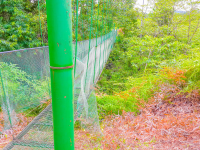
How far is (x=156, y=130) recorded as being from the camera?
5.42ft

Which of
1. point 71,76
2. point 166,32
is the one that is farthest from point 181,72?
point 166,32

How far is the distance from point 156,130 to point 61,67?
1562mm

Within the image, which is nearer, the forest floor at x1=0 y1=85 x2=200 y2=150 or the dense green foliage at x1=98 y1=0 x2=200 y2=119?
the forest floor at x1=0 y1=85 x2=200 y2=150

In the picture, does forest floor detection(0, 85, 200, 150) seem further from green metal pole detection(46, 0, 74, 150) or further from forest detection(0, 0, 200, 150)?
green metal pole detection(46, 0, 74, 150)

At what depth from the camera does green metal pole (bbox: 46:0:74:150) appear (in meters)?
0.40

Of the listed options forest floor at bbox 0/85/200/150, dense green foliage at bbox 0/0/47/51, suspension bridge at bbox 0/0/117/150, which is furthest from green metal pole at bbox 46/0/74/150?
dense green foliage at bbox 0/0/47/51

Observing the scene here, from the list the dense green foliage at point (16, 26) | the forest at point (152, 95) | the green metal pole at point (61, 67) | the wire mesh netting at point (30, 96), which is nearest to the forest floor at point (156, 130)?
the forest at point (152, 95)

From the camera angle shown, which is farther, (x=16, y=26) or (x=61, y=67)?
(x=16, y=26)

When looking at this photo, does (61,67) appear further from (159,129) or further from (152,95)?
(152,95)

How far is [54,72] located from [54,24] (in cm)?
13

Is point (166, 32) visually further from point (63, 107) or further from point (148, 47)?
point (63, 107)

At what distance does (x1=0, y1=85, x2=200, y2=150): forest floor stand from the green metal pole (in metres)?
1.15

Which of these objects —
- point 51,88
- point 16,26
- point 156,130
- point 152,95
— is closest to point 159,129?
point 156,130

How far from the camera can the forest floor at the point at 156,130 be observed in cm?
144
